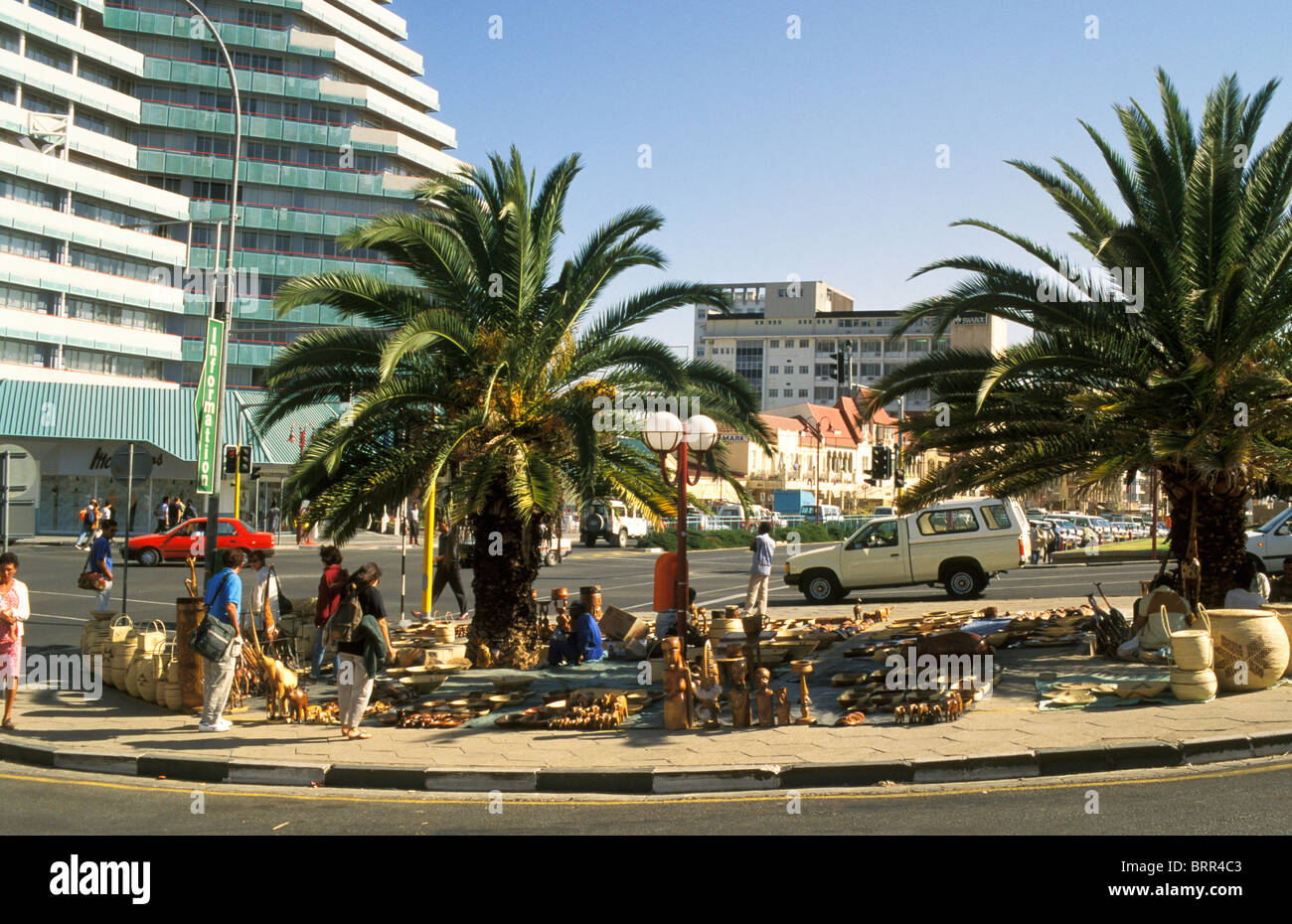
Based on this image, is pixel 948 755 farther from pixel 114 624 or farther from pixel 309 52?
pixel 309 52

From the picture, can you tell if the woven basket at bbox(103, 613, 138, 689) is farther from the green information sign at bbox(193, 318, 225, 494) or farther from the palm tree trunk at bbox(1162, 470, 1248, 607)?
the palm tree trunk at bbox(1162, 470, 1248, 607)

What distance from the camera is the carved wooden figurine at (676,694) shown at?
10.2 m

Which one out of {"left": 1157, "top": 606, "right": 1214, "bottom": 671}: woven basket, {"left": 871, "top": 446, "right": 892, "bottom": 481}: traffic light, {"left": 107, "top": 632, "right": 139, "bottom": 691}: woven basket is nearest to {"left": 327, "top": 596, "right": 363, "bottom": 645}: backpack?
{"left": 107, "top": 632, "right": 139, "bottom": 691}: woven basket

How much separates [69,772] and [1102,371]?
1105cm

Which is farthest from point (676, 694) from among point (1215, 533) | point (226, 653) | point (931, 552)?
point (931, 552)

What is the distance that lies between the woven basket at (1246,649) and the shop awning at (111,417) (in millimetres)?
37612

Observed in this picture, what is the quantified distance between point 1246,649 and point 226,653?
9751mm

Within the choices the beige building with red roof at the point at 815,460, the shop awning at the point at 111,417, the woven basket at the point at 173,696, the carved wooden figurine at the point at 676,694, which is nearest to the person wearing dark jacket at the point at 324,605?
the woven basket at the point at 173,696

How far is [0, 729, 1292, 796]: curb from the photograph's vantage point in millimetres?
8406

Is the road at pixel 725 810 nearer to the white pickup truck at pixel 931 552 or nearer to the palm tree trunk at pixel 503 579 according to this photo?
the palm tree trunk at pixel 503 579

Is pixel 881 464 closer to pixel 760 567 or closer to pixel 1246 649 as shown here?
pixel 760 567

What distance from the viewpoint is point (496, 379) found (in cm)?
1328
